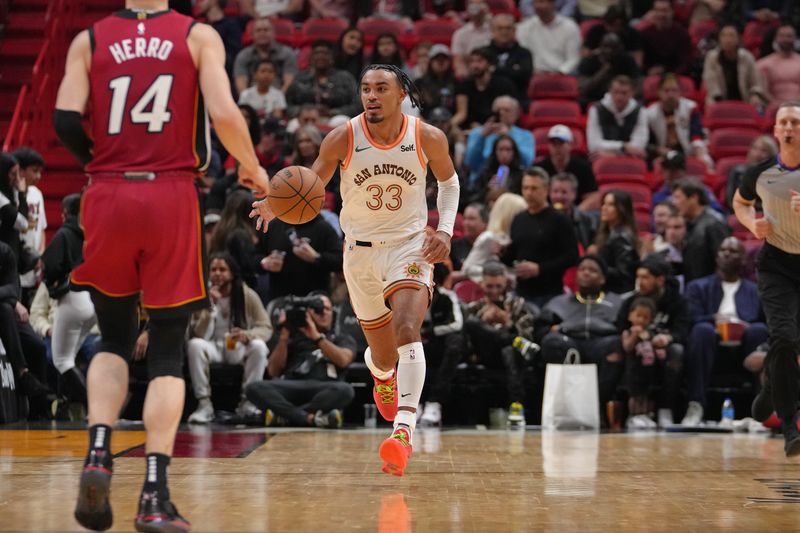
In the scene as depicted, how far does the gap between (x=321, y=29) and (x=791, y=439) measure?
421 inches

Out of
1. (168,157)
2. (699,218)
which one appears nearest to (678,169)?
(699,218)

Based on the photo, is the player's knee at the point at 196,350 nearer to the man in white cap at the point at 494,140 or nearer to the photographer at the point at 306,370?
the photographer at the point at 306,370

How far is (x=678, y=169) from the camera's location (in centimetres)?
1364

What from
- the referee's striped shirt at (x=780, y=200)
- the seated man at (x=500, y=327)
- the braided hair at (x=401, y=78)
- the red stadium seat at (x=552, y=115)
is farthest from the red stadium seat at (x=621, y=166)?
the braided hair at (x=401, y=78)

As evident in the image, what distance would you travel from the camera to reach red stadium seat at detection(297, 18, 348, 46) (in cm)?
1656

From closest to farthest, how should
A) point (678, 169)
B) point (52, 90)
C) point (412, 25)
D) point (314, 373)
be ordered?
1. point (314, 373)
2. point (678, 169)
3. point (52, 90)
4. point (412, 25)

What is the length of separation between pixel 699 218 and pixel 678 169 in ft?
5.59

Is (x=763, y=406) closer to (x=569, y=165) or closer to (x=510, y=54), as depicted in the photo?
(x=569, y=165)

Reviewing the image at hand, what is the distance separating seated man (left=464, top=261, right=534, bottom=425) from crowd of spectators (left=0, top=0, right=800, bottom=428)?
2 centimetres

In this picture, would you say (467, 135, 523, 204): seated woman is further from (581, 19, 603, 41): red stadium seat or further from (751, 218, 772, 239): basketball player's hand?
(751, 218, 772, 239): basketball player's hand

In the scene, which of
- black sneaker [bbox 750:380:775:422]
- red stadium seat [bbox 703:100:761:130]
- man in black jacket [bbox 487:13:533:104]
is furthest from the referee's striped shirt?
red stadium seat [bbox 703:100:761:130]

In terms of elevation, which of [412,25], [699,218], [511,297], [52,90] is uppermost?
[412,25]

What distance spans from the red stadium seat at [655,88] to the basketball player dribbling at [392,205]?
930 centimetres

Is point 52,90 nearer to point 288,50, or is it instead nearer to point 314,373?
point 288,50
